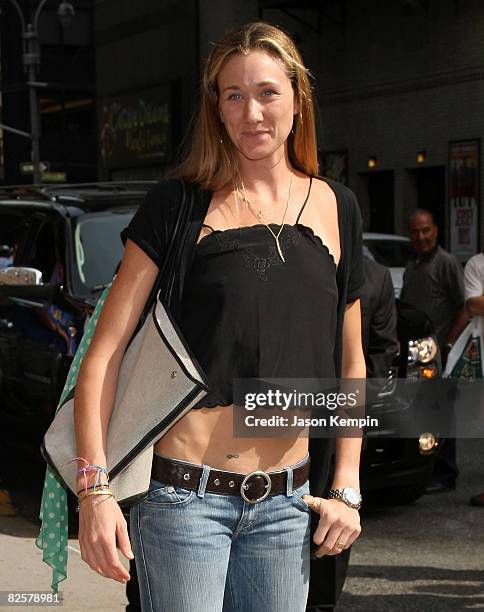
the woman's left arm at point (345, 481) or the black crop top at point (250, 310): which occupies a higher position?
the black crop top at point (250, 310)

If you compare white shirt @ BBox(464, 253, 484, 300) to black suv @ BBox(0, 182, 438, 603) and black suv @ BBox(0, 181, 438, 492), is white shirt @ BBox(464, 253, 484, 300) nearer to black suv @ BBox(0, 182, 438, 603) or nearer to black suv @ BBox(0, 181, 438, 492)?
black suv @ BBox(0, 181, 438, 492)

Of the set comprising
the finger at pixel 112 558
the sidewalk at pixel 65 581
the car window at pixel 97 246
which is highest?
the car window at pixel 97 246

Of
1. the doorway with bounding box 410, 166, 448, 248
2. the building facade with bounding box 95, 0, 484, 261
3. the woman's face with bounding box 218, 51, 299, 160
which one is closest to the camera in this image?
the woman's face with bounding box 218, 51, 299, 160

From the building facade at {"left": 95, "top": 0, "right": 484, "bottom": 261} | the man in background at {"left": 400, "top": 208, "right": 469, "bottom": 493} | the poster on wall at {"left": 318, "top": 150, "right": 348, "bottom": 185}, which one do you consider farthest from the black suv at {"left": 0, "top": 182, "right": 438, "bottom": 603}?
→ the poster on wall at {"left": 318, "top": 150, "right": 348, "bottom": 185}

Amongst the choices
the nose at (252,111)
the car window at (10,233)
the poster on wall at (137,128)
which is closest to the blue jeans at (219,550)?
the nose at (252,111)

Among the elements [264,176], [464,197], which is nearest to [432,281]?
[264,176]

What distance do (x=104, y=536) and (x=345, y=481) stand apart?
0.57 metres

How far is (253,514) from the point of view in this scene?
2574mm

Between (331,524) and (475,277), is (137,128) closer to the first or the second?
(475,277)

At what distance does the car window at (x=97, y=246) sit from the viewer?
735 cm

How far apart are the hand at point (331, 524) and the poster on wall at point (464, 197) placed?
71.3 feet

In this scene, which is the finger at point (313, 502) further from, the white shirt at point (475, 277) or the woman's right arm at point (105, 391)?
the white shirt at point (475, 277)

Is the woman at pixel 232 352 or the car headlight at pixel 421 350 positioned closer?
the woman at pixel 232 352

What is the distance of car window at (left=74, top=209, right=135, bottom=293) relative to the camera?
24.1 ft
